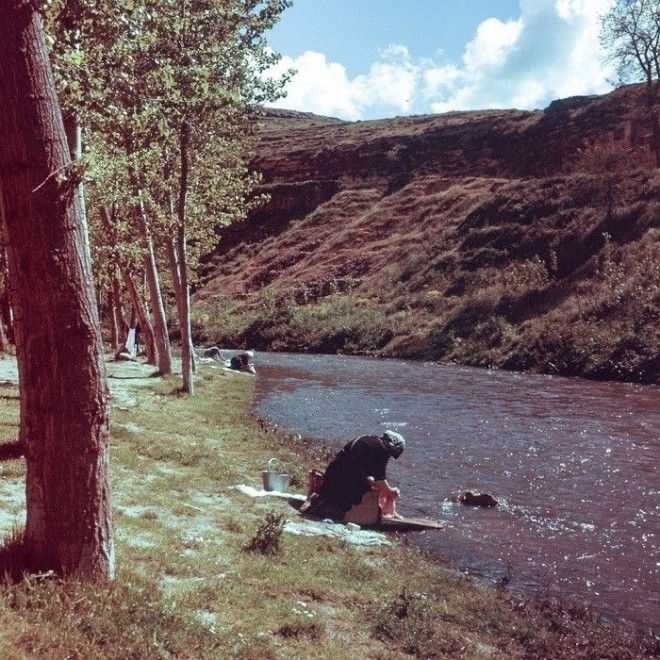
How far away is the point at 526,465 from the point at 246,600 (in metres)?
10.7

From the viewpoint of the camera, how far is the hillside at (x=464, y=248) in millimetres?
37969

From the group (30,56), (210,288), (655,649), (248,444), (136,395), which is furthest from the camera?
(210,288)

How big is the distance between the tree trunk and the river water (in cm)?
581

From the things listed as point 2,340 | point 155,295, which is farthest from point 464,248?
point 155,295

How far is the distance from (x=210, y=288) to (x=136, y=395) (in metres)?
65.7

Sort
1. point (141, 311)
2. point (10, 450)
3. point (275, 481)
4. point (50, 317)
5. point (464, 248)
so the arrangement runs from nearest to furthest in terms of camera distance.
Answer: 1. point (50, 317)
2. point (10, 450)
3. point (275, 481)
4. point (141, 311)
5. point (464, 248)

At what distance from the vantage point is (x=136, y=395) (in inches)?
839

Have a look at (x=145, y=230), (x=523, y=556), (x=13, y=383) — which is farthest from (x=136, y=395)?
(x=523, y=556)

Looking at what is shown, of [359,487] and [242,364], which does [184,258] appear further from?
[359,487]

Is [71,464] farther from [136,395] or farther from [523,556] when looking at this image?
[136,395]

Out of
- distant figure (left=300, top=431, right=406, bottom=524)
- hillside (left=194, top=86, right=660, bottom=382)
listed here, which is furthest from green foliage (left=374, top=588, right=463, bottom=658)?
hillside (left=194, top=86, right=660, bottom=382)

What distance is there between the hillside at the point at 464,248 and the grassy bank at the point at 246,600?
2418cm

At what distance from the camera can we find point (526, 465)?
53.2 feet

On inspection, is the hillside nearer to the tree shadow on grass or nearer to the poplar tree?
the poplar tree
